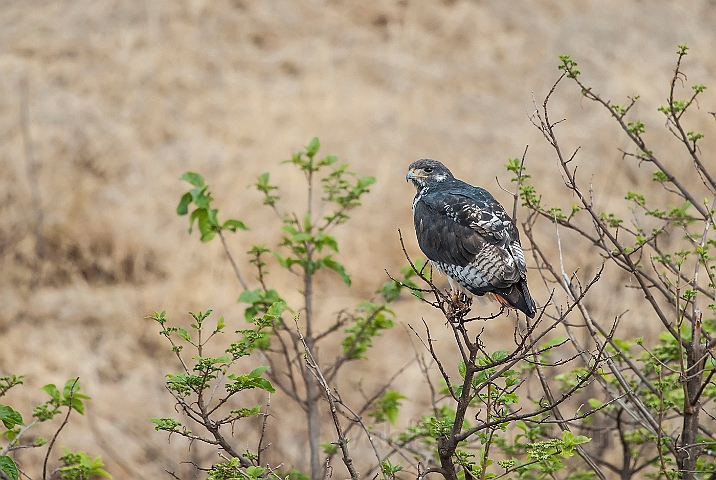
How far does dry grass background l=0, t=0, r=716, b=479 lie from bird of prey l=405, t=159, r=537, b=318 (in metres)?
4.71

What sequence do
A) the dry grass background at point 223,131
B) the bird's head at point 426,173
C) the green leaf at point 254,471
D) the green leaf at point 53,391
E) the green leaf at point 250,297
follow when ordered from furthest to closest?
1. the dry grass background at point 223,131
2. the bird's head at point 426,173
3. the green leaf at point 250,297
4. the green leaf at point 53,391
5. the green leaf at point 254,471

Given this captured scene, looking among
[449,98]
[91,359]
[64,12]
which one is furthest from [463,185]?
[64,12]

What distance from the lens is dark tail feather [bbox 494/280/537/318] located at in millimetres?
4129

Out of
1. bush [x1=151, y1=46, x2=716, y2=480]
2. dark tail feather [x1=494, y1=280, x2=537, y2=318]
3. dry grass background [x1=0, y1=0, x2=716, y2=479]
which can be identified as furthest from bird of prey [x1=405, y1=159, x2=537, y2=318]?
dry grass background [x1=0, y1=0, x2=716, y2=479]

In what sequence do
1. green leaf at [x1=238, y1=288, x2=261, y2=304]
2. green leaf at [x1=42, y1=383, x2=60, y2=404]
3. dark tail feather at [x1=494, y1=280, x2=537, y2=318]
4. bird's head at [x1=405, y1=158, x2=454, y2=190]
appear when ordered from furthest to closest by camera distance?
bird's head at [x1=405, y1=158, x2=454, y2=190] → green leaf at [x1=238, y1=288, x2=261, y2=304] → dark tail feather at [x1=494, y1=280, x2=537, y2=318] → green leaf at [x1=42, y1=383, x2=60, y2=404]

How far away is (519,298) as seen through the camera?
165 inches

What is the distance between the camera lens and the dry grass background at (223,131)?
33.4 ft

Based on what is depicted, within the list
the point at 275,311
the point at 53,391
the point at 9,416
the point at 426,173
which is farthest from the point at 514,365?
the point at 9,416

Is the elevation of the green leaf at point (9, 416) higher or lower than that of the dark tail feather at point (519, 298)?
lower

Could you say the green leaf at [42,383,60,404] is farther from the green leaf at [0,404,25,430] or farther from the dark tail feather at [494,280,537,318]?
the dark tail feather at [494,280,537,318]

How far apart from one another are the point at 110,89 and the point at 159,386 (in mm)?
4831

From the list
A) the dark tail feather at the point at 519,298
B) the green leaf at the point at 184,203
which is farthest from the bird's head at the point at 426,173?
the green leaf at the point at 184,203

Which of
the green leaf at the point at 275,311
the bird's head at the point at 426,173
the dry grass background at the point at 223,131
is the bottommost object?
the green leaf at the point at 275,311

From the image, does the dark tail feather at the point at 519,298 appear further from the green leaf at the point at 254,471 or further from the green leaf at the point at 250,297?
the green leaf at the point at 254,471
